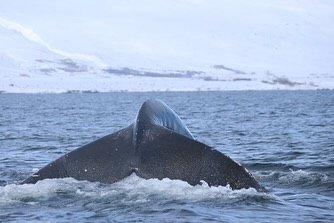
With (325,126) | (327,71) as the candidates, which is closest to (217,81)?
(327,71)

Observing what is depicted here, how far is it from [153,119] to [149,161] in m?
1.13

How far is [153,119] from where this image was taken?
1165 centimetres

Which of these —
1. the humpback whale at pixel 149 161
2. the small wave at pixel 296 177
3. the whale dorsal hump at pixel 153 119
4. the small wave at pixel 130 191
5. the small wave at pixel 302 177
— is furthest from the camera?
the small wave at pixel 302 177

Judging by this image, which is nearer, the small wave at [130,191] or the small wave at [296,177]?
the small wave at [130,191]

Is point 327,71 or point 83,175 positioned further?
point 327,71

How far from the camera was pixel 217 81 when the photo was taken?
184375 mm

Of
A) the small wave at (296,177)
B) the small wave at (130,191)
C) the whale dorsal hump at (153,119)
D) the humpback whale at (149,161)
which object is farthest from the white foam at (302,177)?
the humpback whale at (149,161)

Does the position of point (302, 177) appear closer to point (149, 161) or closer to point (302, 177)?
point (302, 177)

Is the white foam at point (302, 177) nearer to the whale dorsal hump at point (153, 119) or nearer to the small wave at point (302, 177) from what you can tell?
the small wave at point (302, 177)

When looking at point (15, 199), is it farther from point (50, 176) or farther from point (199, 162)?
point (199, 162)

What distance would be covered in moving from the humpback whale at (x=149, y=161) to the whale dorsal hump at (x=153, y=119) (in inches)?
0.6

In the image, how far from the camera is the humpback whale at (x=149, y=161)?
413 inches

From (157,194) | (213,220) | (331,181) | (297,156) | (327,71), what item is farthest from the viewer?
(327,71)

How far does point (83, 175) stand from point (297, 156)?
9.83 metres
